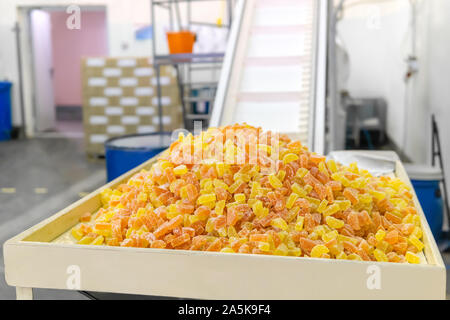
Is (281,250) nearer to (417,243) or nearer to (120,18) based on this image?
(417,243)

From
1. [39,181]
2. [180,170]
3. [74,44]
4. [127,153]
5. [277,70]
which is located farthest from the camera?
[74,44]

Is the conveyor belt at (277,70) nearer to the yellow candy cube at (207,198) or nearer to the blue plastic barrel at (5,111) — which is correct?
the yellow candy cube at (207,198)

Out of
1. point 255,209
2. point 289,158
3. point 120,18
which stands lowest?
point 255,209

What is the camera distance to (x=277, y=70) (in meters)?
4.13

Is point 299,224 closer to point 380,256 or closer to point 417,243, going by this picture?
point 380,256

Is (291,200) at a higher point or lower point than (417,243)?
higher

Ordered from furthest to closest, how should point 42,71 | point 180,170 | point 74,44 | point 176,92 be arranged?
point 74,44 < point 42,71 < point 176,92 < point 180,170

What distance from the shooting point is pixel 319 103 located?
3.56 m

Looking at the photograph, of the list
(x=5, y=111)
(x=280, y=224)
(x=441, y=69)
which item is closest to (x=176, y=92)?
(x=441, y=69)

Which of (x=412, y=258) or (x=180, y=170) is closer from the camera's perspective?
(x=412, y=258)

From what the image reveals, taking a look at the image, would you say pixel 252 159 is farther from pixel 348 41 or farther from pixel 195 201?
pixel 348 41

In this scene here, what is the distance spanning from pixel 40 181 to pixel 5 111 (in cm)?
357
